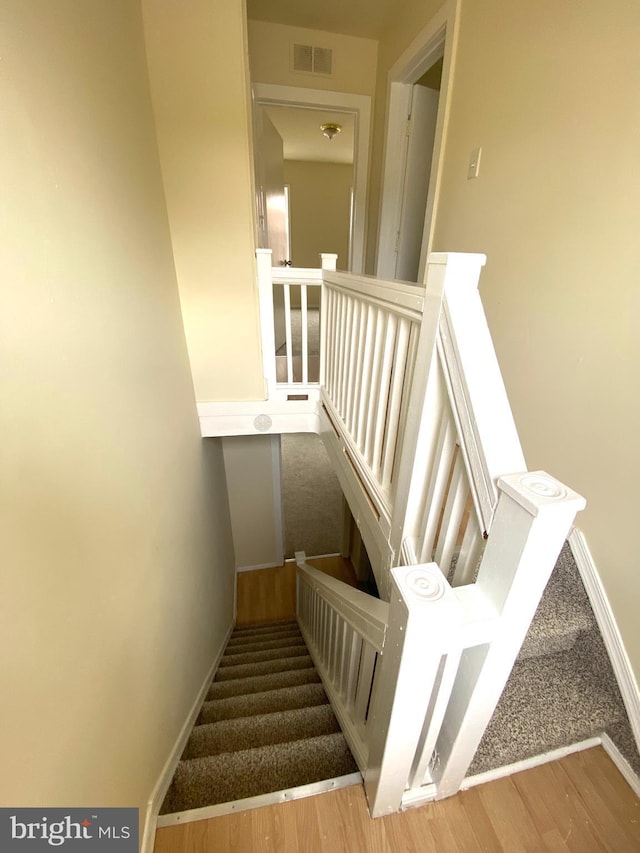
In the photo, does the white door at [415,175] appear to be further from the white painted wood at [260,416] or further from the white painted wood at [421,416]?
the white painted wood at [421,416]

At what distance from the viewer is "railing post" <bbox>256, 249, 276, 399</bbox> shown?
2016 mm

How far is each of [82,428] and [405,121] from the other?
3139 millimetres

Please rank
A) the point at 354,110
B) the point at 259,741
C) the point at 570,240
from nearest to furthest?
the point at 570,240, the point at 259,741, the point at 354,110

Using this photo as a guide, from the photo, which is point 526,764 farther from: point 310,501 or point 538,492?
point 310,501

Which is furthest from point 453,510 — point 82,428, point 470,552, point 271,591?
point 271,591

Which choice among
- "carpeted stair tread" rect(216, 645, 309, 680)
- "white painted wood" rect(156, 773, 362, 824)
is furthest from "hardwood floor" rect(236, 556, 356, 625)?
"white painted wood" rect(156, 773, 362, 824)

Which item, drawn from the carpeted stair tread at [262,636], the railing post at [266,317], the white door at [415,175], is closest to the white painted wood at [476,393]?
the railing post at [266,317]

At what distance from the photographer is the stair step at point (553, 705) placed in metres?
1.00

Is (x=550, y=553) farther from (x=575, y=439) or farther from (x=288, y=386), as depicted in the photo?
(x=288, y=386)

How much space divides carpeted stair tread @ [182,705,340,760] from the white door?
2.88m

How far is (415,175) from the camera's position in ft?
9.25

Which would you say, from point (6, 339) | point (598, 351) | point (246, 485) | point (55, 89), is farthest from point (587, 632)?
point (246, 485)

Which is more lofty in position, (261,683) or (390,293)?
(390,293)

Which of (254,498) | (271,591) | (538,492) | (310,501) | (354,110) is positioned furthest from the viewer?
(310,501)
